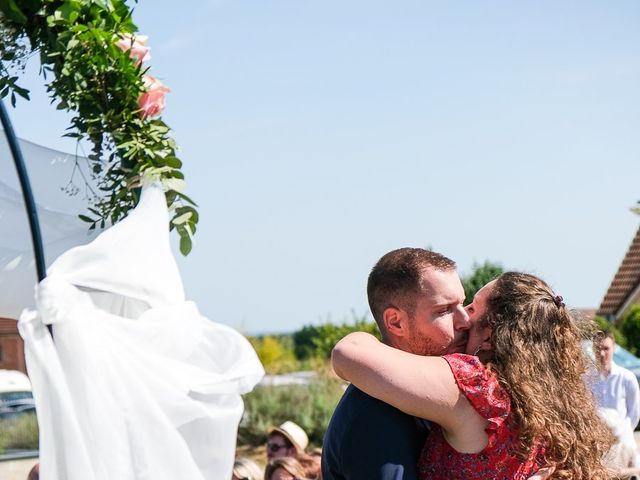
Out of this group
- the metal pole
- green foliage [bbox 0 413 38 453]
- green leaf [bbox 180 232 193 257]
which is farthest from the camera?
green foliage [bbox 0 413 38 453]

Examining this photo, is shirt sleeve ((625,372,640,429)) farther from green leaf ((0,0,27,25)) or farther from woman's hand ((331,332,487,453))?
green leaf ((0,0,27,25))

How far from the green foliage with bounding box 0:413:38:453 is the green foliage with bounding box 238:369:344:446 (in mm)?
3174

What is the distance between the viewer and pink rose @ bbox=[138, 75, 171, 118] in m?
3.15

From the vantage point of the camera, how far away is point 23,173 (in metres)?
3.18

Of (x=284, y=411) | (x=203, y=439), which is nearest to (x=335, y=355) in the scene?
(x=203, y=439)

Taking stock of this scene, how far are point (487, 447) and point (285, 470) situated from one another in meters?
3.50

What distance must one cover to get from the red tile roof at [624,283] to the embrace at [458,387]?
23.9m

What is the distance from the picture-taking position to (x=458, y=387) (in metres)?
2.82

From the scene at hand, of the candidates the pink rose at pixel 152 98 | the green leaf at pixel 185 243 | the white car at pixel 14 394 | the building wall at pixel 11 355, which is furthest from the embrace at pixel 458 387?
the building wall at pixel 11 355

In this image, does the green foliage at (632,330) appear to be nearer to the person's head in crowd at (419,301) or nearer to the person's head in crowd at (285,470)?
the person's head in crowd at (285,470)

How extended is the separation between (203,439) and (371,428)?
48cm

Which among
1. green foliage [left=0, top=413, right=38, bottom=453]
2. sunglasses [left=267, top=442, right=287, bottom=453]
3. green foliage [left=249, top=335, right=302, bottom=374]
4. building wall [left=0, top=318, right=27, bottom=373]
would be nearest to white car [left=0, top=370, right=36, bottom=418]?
green foliage [left=0, top=413, right=38, bottom=453]

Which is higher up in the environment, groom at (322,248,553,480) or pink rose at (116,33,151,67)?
pink rose at (116,33,151,67)

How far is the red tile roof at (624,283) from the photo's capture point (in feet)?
86.0
